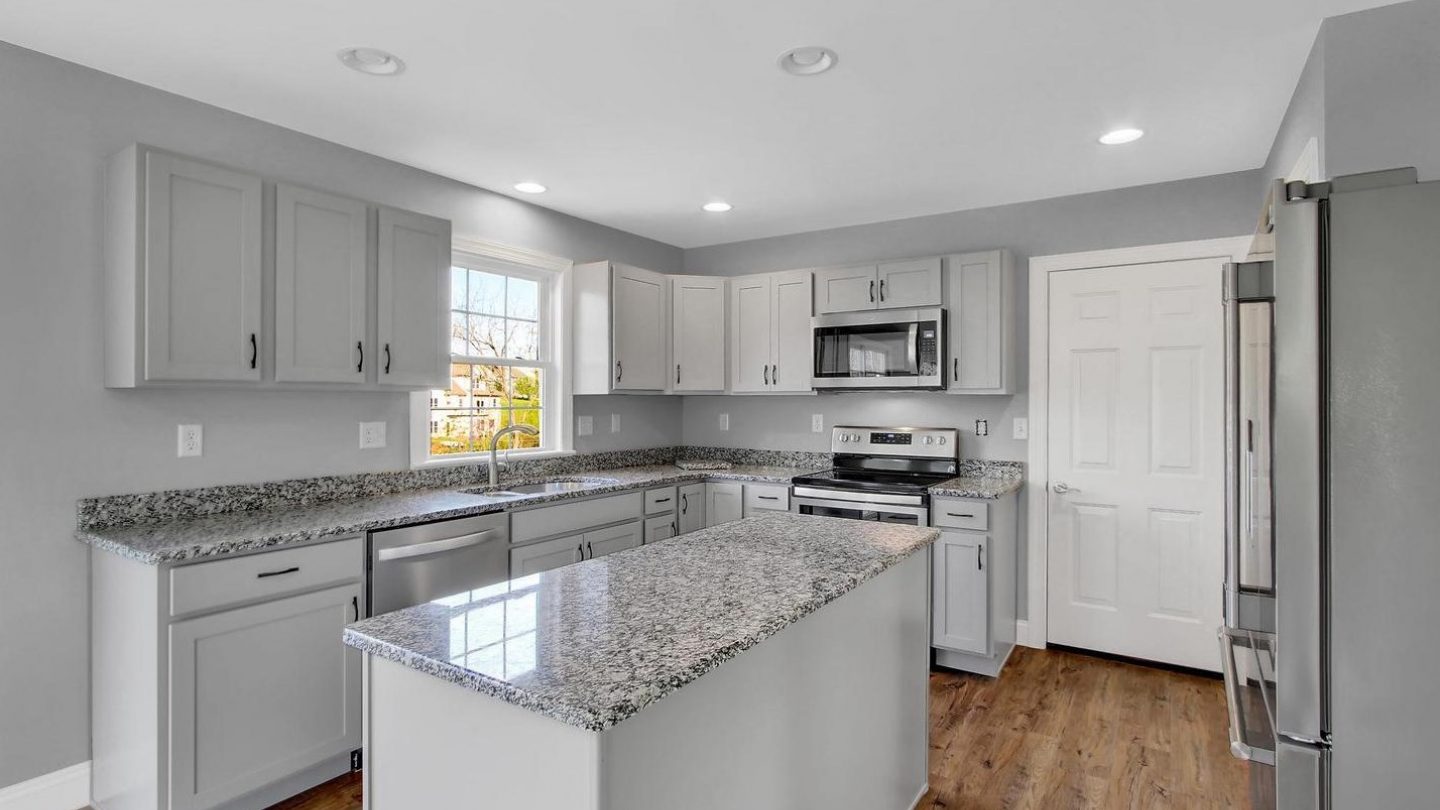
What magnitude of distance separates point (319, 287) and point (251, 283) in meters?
0.24

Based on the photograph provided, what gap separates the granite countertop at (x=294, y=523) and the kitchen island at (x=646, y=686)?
110 centimetres

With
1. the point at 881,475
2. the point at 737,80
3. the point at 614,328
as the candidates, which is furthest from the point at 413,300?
the point at 881,475

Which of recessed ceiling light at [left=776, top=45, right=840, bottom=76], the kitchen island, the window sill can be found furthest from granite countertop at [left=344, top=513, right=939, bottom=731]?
the window sill

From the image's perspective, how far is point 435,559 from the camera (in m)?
2.70

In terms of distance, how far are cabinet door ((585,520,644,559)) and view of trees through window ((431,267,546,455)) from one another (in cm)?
77

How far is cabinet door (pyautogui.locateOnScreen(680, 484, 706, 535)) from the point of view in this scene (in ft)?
13.7

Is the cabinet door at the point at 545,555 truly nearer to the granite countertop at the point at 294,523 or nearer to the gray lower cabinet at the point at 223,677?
the granite countertop at the point at 294,523

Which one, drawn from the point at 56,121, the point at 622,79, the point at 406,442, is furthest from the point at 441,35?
the point at 406,442

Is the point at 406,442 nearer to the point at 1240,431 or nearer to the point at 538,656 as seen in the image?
the point at 538,656

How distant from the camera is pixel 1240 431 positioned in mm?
1551

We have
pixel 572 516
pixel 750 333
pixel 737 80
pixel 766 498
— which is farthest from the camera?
pixel 750 333

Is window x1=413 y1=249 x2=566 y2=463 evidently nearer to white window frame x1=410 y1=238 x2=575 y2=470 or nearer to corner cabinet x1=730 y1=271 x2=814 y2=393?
white window frame x1=410 y1=238 x2=575 y2=470

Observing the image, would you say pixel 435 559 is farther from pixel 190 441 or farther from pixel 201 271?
pixel 201 271

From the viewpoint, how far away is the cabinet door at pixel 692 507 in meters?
4.17
